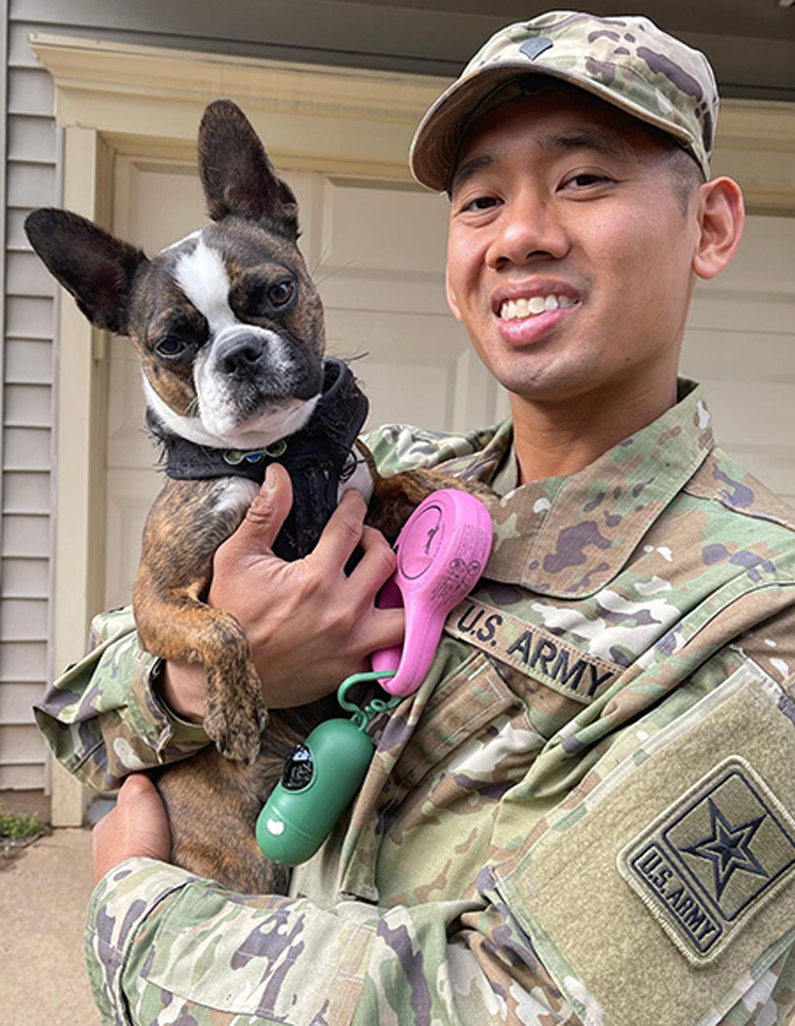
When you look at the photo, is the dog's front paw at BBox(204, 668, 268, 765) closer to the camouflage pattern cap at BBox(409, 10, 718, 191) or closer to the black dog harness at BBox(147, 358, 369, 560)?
the black dog harness at BBox(147, 358, 369, 560)

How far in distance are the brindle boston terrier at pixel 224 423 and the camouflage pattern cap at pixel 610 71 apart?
1.52ft

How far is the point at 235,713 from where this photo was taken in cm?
139

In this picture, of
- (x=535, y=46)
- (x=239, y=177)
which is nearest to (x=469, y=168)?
(x=535, y=46)

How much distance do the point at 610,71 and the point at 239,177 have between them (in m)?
0.83

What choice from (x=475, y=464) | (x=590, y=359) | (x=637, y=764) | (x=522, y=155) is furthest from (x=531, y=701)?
(x=522, y=155)

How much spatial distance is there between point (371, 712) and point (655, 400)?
0.63m

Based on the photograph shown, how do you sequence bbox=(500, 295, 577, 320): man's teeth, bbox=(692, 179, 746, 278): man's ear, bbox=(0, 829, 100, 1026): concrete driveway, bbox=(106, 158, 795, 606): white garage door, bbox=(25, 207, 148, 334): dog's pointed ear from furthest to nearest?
bbox=(106, 158, 795, 606): white garage door, bbox=(0, 829, 100, 1026): concrete driveway, bbox=(25, 207, 148, 334): dog's pointed ear, bbox=(692, 179, 746, 278): man's ear, bbox=(500, 295, 577, 320): man's teeth

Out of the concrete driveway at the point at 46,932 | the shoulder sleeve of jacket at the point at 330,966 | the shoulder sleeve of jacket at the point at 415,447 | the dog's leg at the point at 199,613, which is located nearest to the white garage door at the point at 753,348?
the shoulder sleeve of jacket at the point at 415,447

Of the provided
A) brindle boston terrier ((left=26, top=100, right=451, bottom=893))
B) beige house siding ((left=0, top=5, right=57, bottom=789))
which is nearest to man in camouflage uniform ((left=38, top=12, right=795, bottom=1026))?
brindle boston terrier ((left=26, top=100, right=451, bottom=893))

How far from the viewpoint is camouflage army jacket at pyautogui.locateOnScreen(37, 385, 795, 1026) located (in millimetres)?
902

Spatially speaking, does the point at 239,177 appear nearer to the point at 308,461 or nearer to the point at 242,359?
the point at 242,359

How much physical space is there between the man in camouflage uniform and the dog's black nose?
7.8 inches

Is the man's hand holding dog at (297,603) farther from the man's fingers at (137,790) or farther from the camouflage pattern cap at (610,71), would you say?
the camouflage pattern cap at (610,71)

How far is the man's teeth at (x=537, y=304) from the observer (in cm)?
121
